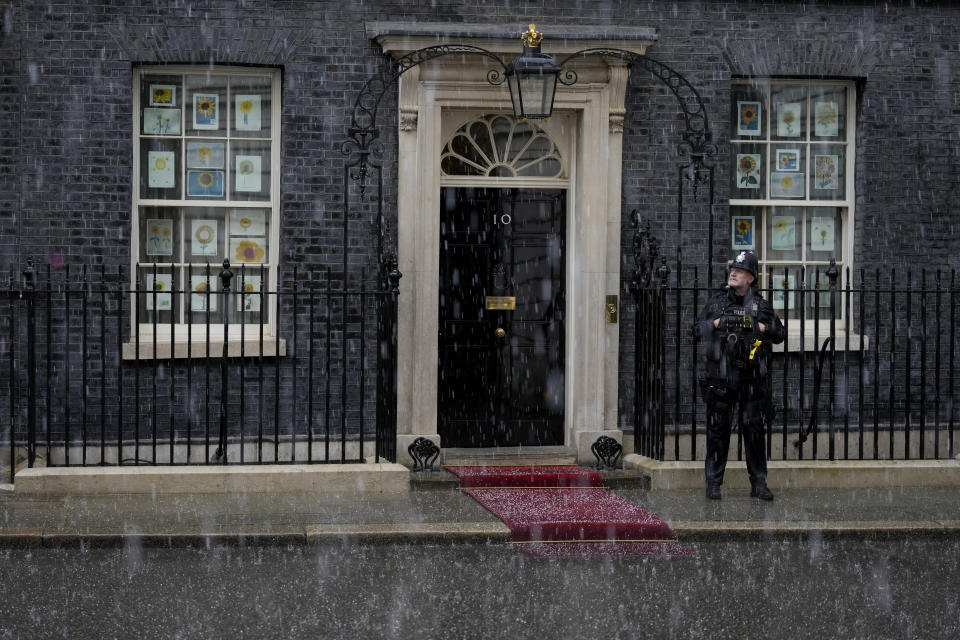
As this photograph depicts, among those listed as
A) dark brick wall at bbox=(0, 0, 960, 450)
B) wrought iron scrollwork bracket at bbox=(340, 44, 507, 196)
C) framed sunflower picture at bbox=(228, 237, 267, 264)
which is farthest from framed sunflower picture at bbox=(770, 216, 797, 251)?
framed sunflower picture at bbox=(228, 237, 267, 264)

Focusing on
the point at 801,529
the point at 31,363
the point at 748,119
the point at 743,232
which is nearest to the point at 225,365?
the point at 31,363

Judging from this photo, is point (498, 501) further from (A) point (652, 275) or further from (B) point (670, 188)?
(B) point (670, 188)

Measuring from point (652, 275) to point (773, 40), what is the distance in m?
2.43

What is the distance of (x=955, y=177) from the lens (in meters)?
12.2

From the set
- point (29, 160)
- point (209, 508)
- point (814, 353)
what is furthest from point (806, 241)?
point (29, 160)

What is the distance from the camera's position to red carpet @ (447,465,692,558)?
27.9 ft

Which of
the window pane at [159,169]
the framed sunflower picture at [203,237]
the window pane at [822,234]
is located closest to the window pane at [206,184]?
the window pane at [159,169]

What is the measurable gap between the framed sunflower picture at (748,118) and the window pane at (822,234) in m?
0.92

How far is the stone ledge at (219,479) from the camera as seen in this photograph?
9688 millimetres

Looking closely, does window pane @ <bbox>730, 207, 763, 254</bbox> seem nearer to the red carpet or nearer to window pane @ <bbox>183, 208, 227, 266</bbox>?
the red carpet

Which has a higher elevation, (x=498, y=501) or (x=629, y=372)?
(x=629, y=372)

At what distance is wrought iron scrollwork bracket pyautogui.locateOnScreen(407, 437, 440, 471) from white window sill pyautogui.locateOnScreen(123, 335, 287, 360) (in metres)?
1.36

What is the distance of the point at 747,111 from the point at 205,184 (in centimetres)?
492

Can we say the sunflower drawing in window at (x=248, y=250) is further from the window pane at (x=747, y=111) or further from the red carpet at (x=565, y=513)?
the window pane at (x=747, y=111)
